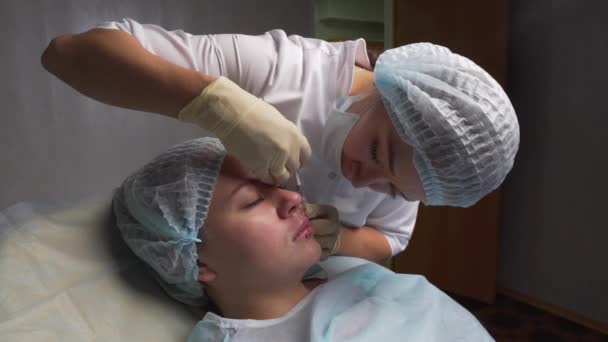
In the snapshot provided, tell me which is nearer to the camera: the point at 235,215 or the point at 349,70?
the point at 235,215

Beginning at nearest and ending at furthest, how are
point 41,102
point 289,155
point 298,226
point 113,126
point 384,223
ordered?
1. point 289,155
2. point 298,226
3. point 384,223
4. point 41,102
5. point 113,126

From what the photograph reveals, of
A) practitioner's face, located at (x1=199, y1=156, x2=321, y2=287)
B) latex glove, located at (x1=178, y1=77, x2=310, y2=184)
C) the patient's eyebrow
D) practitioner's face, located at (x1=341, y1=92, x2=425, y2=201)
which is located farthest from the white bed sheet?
practitioner's face, located at (x1=341, y1=92, x2=425, y2=201)

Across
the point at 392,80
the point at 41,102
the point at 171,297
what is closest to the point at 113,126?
the point at 41,102

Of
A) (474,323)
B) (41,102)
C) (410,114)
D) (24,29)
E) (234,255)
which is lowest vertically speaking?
(474,323)

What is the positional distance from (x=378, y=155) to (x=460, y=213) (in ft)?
6.13

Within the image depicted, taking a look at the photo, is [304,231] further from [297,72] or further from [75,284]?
[75,284]

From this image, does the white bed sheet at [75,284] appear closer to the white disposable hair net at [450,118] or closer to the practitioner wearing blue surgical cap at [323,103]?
the practitioner wearing blue surgical cap at [323,103]

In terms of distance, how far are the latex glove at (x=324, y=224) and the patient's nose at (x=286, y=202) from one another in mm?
65

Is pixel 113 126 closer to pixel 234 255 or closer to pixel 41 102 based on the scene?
pixel 41 102

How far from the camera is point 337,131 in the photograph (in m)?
1.14

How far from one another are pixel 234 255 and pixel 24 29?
1.09m

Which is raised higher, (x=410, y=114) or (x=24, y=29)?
(x=24, y=29)

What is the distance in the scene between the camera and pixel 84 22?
5.46 feet

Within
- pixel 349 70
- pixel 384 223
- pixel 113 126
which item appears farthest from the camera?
pixel 113 126
